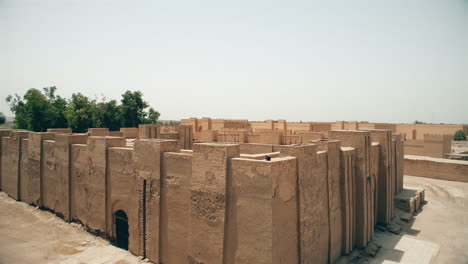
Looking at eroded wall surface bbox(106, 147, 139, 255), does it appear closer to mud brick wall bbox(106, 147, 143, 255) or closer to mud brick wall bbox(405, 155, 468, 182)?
mud brick wall bbox(106, 147, 143, 255)

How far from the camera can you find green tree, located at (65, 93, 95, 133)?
34.9m

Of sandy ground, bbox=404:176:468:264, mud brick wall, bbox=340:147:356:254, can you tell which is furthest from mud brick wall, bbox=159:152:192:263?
sandy ground, bbox=404:176:468:264

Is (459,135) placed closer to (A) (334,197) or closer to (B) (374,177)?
(B) (374,177)

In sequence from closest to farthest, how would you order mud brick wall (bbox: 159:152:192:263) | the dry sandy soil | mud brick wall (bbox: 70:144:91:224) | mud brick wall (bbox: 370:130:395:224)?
mud brick wall (bbox: 159:152:192:263), the dry sandy soil, mud brick wall (bbox: 70:144:91:224), mud brick wall (bbox: 370:130:395:224)

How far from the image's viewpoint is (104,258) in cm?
1143

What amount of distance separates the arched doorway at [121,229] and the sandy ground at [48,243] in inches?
13.2

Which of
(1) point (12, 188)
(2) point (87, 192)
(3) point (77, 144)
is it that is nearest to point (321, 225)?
(2) point (87, 192)

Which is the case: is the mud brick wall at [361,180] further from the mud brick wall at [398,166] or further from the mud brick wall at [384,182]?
the mud brick wall at [398,166]

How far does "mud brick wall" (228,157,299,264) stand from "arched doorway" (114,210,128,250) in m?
6.03

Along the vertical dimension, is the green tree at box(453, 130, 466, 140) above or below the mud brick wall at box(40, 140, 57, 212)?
above

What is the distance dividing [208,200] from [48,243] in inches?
337

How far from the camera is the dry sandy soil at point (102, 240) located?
37.6 ft

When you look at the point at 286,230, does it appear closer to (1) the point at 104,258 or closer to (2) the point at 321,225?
(2) the point at 321,225

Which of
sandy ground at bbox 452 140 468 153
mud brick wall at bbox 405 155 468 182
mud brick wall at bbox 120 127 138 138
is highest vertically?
mud brick wall at bbox 120 127 138 138
